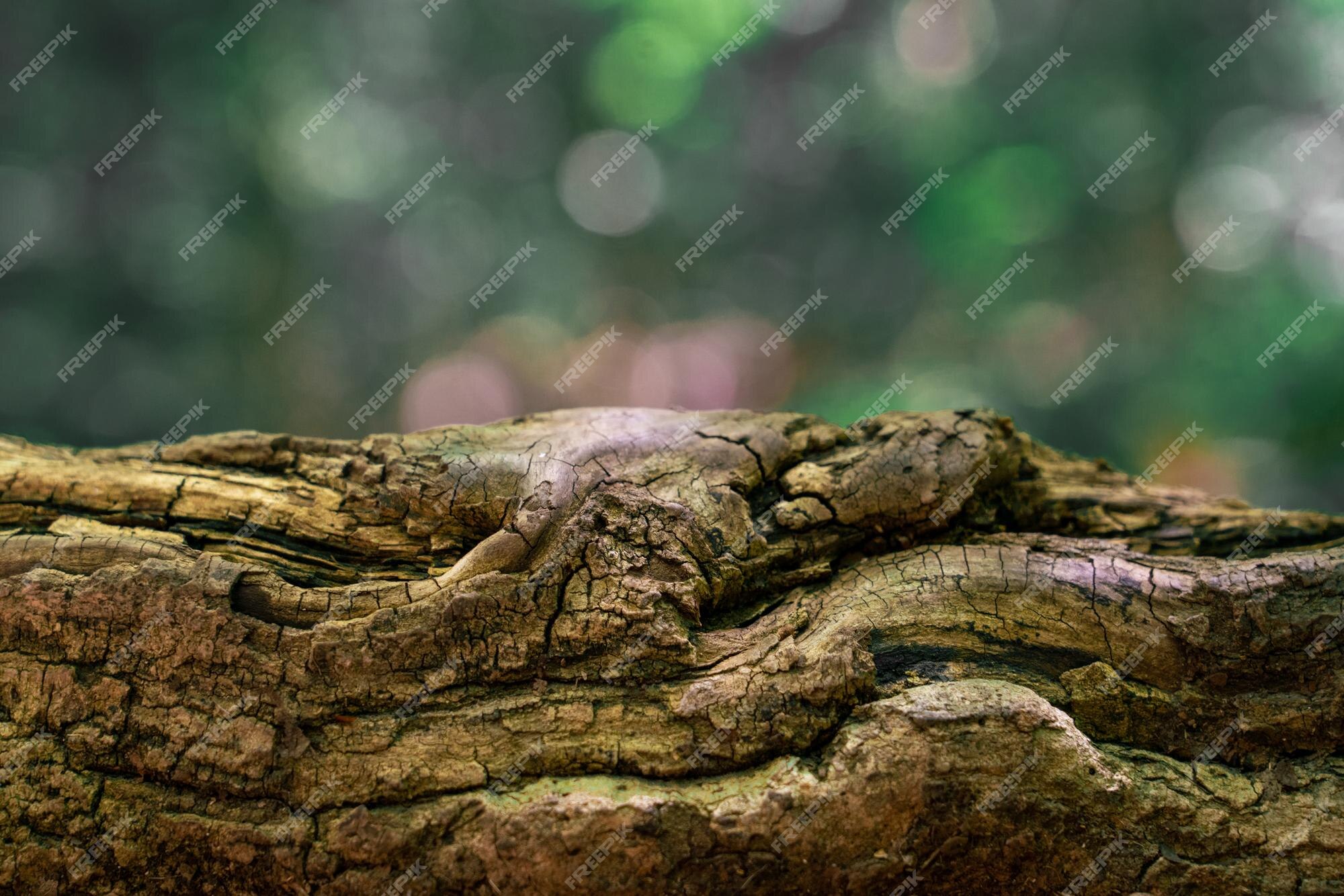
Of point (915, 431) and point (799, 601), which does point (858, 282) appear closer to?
point (915, 431)

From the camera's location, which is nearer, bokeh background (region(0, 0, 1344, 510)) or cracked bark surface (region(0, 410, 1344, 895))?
cracked bark surface (region(0, 410, 1344, 895))

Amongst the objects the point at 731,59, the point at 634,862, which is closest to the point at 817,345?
the point at 731,59

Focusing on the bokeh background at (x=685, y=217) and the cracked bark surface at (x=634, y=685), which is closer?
the cracked bark surface at (x=634, y=685)

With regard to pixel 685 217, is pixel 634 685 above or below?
below

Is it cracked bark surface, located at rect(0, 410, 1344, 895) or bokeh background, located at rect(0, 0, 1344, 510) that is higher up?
bokeh background, located at rect(0, 0, 1344, 510)

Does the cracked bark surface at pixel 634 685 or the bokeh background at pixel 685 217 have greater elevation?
the bokeh background at pixel 685 217
